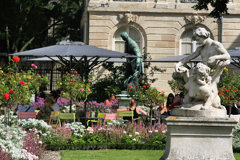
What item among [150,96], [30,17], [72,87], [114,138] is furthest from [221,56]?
[30,17]

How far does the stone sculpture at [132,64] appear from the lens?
57.9 ft

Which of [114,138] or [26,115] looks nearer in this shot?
[114,138]

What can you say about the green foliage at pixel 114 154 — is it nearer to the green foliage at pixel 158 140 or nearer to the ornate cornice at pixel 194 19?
the green foliage at pixel 158 140

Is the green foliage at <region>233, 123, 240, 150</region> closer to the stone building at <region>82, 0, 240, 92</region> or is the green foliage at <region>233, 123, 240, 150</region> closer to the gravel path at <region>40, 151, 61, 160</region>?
the gravel path at <region>40, 151, 61, 160</region>

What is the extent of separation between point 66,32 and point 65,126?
94.9ft

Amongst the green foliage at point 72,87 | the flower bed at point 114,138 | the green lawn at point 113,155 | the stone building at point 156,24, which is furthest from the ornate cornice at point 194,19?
the green lawn at point 113,155

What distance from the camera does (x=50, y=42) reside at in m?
38.2

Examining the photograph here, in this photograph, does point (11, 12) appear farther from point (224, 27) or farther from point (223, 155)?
point (223, 155)

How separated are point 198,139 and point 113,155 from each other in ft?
10.4

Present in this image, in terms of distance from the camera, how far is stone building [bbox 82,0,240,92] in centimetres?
2573

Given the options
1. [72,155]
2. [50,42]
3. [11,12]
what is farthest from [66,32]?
[72,155]

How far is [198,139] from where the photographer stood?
729cm

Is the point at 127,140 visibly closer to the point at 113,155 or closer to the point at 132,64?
the point at 113,155

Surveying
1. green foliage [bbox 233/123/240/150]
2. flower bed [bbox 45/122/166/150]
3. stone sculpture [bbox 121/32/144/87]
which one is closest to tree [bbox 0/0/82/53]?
stone sculpture [bbox 121/32/144/87]
